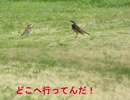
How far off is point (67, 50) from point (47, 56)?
0.89 meters

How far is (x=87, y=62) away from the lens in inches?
582

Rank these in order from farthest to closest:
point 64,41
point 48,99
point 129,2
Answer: point 129,2 < point 64,41 < point 48,99

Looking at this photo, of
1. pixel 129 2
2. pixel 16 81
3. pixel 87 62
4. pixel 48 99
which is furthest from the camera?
pixel 129 2

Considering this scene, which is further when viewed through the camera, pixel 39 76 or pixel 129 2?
pixel 129 2

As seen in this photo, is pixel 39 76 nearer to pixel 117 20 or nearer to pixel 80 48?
pixel 80 48

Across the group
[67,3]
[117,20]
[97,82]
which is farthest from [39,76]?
[67,3]

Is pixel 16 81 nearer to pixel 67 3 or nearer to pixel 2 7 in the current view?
pixel 2 7

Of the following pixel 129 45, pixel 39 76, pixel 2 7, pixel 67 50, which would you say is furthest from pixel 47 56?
pixel 2 7

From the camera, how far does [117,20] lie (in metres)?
26.6

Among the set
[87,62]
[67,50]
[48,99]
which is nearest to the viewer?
[48,99]

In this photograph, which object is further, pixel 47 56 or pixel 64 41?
pixel 64 41

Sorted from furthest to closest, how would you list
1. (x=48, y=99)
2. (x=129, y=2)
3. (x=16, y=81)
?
(x=129, y=2), (x=16, y=81), (x=48, y=99)

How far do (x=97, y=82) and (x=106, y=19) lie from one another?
14795 millimetres

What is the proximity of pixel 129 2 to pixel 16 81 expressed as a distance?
25204 mm
